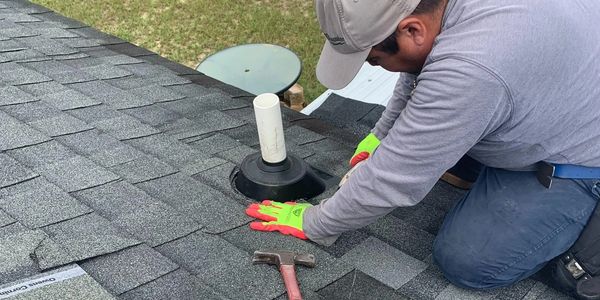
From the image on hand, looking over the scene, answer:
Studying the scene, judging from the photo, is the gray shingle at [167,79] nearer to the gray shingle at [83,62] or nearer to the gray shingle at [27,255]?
the gray shingle at [83,62]

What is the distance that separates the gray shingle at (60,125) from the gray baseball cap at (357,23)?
1.32m

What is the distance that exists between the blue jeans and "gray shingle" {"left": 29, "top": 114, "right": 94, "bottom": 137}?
1668 millimetres

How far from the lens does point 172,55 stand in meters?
7.80

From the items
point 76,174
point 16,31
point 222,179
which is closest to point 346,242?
point 222,179

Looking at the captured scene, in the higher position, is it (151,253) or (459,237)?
(151,253)

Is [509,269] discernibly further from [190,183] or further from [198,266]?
[190,183]

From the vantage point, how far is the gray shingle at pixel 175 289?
60.7 inches

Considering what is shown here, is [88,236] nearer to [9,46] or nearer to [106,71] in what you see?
[106,71]

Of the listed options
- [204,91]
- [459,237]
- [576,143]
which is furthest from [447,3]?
[204,91]

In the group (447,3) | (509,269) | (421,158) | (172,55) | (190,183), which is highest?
(447,3)

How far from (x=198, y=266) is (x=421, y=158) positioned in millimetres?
776

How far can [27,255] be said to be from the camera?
1566 mm

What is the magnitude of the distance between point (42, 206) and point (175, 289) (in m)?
0.63

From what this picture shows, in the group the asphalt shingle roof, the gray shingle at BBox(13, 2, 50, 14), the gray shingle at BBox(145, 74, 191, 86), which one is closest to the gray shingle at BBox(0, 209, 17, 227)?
the asphalt shingle roof
